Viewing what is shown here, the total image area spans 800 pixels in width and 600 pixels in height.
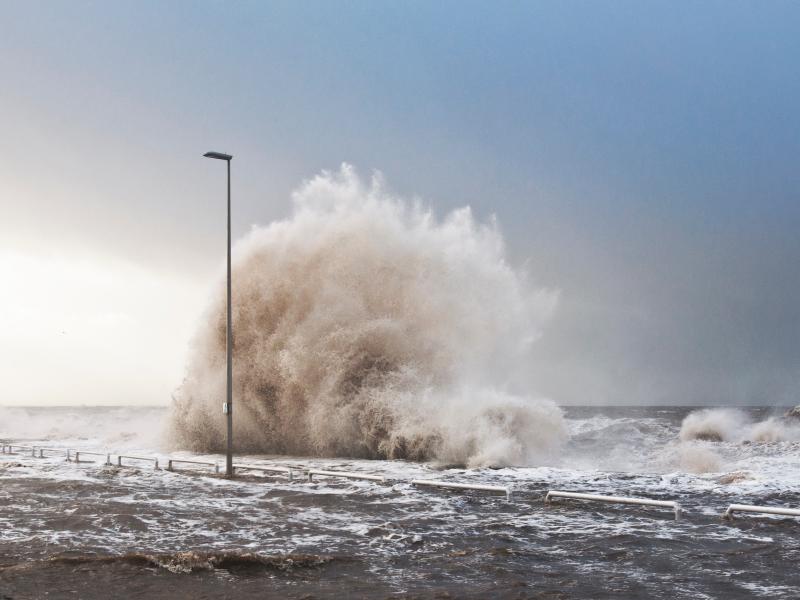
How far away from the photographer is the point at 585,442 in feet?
115

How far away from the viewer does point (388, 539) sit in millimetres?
9641

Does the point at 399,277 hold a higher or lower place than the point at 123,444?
higher

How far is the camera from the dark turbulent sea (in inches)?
284

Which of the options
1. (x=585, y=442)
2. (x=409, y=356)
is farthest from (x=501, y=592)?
(x=585, y=442)

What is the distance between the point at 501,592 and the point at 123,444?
99.4 ft

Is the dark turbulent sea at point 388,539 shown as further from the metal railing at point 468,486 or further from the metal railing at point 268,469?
the metal railing at point 268,469

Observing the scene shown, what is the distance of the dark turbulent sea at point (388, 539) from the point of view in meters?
7.20

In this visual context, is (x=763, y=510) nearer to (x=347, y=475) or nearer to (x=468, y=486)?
(x=468, y=486)

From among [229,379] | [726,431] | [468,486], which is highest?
[229,379]

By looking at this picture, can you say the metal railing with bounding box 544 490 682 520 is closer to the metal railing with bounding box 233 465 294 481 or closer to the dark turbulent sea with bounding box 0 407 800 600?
the dark turbulent sea with bounding box 0 407 800 600

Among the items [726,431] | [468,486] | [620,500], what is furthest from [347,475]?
[726,431]

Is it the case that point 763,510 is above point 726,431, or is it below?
above

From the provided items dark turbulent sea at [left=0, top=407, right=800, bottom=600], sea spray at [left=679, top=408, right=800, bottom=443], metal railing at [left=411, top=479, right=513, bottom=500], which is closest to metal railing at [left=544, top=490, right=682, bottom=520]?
dark turbulent sea at [left=0, top=407, right=800, bottom=600]

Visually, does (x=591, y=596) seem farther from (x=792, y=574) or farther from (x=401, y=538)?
(x=401, y=538)
